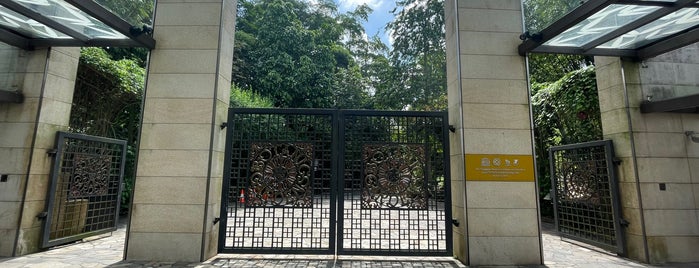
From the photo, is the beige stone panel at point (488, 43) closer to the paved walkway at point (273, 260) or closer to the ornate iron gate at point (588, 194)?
the ornate iron gate at point (588, 194)

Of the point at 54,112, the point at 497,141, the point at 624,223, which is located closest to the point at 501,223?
the point at 497,141

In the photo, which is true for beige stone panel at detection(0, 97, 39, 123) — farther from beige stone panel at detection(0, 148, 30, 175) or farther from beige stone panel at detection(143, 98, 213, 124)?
beige stone panel at detection(143, 98, 213, 124)

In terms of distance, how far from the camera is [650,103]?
441cm

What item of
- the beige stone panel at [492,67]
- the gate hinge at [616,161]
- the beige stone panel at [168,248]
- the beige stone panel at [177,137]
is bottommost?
the beige stone panel at [168,248]

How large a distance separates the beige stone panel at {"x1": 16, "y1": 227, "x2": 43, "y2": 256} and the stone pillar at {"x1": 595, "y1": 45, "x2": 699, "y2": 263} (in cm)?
821

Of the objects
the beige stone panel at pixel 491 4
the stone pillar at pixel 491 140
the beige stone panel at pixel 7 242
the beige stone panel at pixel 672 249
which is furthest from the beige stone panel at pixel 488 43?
the beige stone panel at pixel 7 242

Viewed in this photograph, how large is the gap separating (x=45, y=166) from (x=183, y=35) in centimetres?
272

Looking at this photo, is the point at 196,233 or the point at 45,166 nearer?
the point at 196,233

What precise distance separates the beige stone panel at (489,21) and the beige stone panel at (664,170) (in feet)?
8.24

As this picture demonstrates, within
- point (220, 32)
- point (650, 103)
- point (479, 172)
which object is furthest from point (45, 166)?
point (650, 103)

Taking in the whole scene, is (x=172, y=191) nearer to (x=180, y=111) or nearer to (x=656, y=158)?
(x=180, y=111)

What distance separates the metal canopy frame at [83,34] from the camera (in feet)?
12.0

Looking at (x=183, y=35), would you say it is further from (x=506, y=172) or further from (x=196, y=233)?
(x=506, y=172)

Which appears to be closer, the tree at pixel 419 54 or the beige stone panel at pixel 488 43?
the beige stone panel at pixel 488 43
